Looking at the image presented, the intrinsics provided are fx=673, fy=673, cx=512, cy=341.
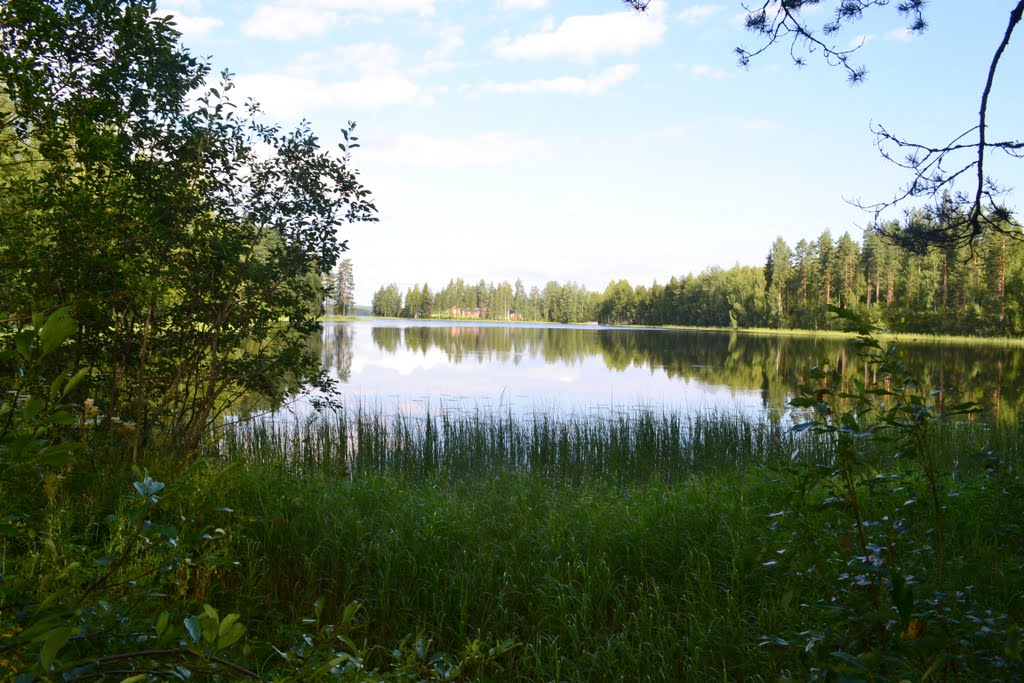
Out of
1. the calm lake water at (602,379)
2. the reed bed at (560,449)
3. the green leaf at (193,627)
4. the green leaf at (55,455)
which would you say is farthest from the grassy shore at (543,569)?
the calm lake water at (602,379)

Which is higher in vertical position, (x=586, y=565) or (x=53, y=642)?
(x=53, y=642)

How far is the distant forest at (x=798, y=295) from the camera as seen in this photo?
5178 centimetres

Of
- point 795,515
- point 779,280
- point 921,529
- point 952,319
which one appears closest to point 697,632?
point 795,515

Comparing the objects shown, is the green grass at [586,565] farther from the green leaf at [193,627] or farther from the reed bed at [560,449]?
the reed bed at [560,449]

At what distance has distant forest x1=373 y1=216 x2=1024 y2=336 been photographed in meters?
→ 51.8

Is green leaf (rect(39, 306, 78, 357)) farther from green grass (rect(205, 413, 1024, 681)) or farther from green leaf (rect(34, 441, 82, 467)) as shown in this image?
green grass (rect(205, 413, 1024, 681))

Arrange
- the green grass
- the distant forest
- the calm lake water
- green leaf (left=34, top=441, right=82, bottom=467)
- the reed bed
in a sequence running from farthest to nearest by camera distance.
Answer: the distant forest, the calm lake water, the reed bed, the green grass, green leaf (left=34, top=441, right=82, bottom=467)

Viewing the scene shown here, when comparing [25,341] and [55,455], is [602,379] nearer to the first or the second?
[55,455]

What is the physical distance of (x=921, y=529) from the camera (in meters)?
4.76

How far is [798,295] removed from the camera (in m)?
76.1

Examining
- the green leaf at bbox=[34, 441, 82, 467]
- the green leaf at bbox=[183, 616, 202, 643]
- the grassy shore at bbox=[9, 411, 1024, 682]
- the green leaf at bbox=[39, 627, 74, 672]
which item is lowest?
the grassy shore at bbox=[9, 411, 1024, 682]

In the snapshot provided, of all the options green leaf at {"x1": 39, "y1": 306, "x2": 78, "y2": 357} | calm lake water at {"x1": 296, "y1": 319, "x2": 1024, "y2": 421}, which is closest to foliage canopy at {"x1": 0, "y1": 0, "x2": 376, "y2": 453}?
green leaf at {"x1": 39, "y1": 306, "x2": 78, "y2": 357}

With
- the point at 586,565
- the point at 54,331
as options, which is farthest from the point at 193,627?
the point at 586,565

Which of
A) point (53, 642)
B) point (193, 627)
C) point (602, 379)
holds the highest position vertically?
point (53, 642)
